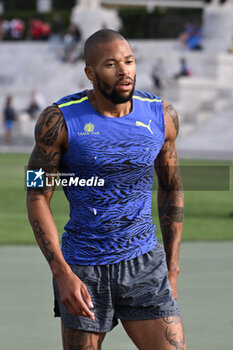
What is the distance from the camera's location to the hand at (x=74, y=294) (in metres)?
4.18

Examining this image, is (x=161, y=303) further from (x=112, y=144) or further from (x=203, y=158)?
(x=203, y=158)

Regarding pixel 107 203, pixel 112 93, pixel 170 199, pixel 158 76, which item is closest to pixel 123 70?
pixel 112 93

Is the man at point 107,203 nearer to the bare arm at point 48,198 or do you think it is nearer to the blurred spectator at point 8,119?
the bare arm at point 48,198

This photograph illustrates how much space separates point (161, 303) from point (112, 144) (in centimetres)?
81

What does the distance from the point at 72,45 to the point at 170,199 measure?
38645mm

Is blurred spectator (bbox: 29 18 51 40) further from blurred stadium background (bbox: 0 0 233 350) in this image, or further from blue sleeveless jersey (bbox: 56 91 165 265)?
blue sleeveless jersey (bbox: 56 91 165 265)

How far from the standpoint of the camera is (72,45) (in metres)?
42.9

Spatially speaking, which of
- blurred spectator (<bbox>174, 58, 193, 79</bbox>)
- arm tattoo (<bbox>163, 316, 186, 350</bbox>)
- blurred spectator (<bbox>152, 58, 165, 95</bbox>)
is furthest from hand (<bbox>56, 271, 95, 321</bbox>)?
blurred spectator (<bbox>174, 58, 193, 79</bbox>)

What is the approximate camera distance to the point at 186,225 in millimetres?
14414

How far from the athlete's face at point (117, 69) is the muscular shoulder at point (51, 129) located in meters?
0.28

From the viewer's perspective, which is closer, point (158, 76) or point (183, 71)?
point (158, 76)

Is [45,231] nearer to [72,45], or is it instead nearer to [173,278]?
[173,278]

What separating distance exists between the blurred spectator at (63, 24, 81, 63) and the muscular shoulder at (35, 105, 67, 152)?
38.2 meters

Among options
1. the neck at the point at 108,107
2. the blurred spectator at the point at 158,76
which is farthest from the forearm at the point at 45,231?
the blurred spectator at the point at 158,76
